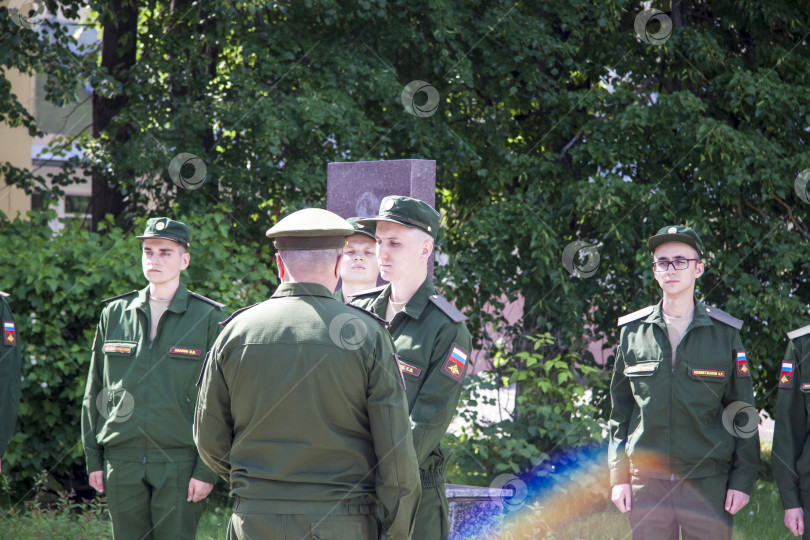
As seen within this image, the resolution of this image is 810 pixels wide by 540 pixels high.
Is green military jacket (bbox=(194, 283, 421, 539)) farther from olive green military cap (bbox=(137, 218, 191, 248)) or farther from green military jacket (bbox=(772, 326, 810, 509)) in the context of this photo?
green military jacket (bbox=(772, 326, 810, 509))

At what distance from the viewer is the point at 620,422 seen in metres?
4.73

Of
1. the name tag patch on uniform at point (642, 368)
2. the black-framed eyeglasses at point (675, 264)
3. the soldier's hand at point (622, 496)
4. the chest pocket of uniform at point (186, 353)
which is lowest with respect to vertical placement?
the soldier's hand at point (622, 496)

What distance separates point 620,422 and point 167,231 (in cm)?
276

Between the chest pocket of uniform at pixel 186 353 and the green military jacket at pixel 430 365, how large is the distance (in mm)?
1612

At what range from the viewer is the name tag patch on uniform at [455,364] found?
11.5ft

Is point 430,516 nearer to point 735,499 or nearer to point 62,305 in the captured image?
point 735,499

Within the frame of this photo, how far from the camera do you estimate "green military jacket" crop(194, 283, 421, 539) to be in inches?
111

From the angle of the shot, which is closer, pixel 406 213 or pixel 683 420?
pixel 406 213

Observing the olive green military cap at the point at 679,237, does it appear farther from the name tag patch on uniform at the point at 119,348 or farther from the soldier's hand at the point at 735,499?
the name tag patch on uniform at the point at 119,348

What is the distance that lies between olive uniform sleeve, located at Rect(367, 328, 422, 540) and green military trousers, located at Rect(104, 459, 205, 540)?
2.16 metres

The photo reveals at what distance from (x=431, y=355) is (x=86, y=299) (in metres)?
4.44

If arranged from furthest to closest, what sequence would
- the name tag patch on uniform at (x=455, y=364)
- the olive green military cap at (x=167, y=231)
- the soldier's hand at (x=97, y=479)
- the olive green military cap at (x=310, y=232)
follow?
the olive green military cap at (x=167, y=231) < the soldier's hand at (x=97, y=479) < the name tag patch on uniform at (x=455, y=364) < the olive green military cap at (x=310, y=232)

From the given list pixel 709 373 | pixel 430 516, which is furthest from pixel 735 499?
pixel 430 516

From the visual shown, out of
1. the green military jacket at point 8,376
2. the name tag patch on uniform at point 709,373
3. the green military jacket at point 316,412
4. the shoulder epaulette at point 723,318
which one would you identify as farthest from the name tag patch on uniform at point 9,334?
the shoulder epaulette at point 723,318
